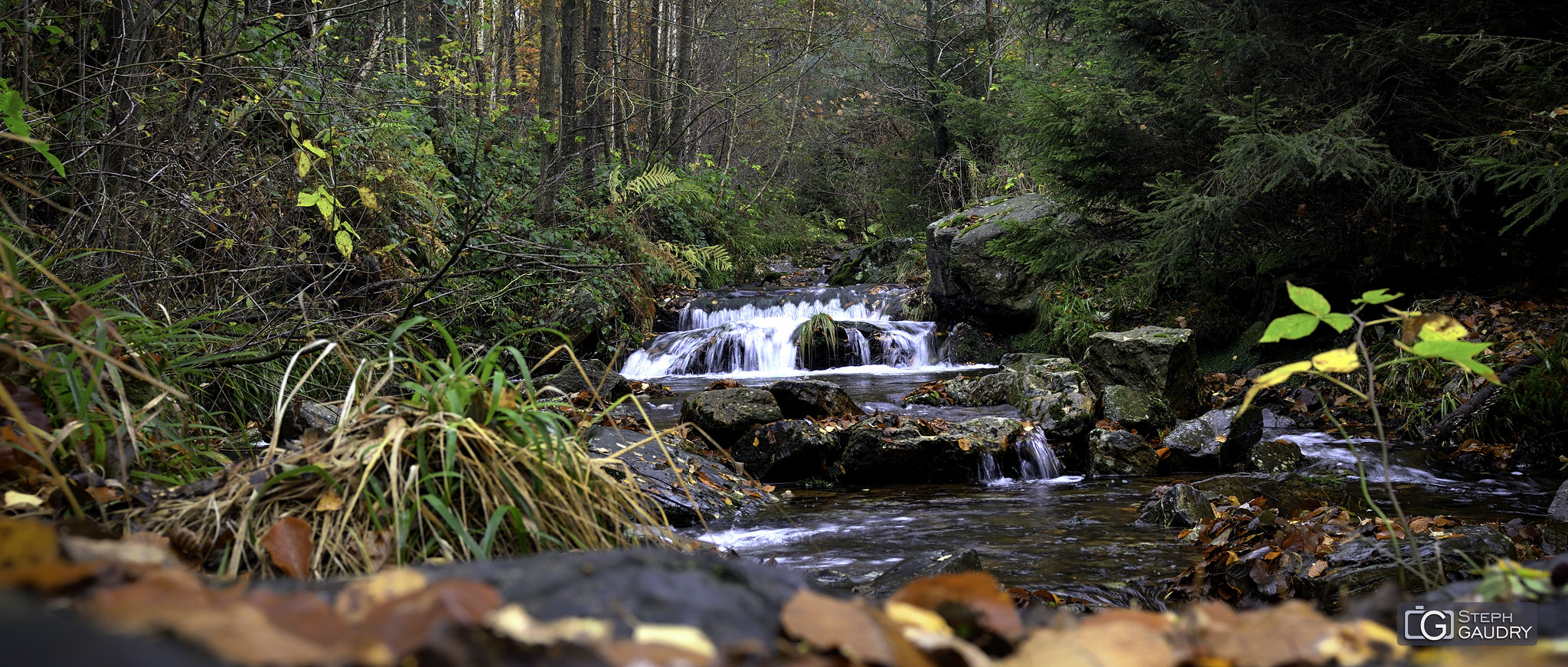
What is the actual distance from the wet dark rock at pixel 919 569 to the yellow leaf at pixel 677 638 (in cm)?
275

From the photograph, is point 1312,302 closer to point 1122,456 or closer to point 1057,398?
point 1122,456

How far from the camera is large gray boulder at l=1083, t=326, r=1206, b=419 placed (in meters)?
7.88

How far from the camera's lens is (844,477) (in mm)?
6453

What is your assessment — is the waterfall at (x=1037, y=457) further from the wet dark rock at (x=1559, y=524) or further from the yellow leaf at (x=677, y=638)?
the yellow leaf at (x=677, y=638)

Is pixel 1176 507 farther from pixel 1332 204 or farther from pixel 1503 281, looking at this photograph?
pixel 1503 281

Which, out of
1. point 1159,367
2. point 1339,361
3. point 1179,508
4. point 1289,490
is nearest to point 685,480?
point 1179,508

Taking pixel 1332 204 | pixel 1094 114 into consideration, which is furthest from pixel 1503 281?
pixel 1094 114

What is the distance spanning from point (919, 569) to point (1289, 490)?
283 centimetres

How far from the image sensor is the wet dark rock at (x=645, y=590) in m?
A: 0.95

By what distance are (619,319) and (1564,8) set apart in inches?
389

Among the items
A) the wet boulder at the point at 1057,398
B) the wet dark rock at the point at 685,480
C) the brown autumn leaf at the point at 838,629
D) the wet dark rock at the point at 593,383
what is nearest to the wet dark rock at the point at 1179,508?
the wet boulder at the point at 1057,398

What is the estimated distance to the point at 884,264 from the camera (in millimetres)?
17047

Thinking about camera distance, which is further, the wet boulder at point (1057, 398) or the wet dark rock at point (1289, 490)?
the wet boulder at point (1057, 398)

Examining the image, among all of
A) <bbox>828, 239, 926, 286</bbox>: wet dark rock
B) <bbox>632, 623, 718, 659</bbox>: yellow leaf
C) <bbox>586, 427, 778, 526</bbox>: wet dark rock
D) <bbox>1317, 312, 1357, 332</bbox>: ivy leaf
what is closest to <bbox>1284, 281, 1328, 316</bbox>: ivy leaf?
<bbox>1317, 312, 1357, 332</bbox>: ivy leaf
